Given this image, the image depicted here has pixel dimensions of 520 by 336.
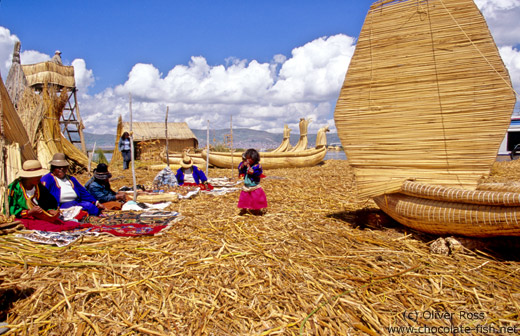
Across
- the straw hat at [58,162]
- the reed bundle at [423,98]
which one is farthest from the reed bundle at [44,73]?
the reed bundle at [423,98]

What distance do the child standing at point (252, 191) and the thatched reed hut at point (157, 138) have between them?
13981 mm

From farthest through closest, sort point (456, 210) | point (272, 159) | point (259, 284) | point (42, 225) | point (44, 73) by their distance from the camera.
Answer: point (272, 159), point (44, 73), point (42, 225), point (456, 210), point (259, 284)

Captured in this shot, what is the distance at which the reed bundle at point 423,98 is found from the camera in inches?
112

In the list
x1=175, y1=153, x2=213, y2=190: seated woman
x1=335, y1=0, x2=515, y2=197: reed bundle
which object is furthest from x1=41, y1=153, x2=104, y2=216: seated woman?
x1=335, y1=0, x2=515, y2=197: reed bundle

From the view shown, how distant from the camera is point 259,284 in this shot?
93.0 inches

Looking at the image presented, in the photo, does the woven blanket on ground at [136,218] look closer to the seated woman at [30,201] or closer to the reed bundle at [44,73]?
the seated woman at [30,201]

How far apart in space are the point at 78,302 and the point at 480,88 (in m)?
3.66

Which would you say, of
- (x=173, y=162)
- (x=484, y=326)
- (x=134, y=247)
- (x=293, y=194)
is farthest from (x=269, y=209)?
(x=173, y=162)

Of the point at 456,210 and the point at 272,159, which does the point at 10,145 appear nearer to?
the point at 456,210

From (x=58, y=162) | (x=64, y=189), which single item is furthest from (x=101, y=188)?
(x=58, y=162)

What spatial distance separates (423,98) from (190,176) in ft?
18.7

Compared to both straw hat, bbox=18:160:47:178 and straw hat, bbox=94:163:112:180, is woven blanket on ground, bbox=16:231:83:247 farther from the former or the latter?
straw hat, bbox=94:163:112:180

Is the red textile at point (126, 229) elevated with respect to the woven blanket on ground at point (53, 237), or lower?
lower

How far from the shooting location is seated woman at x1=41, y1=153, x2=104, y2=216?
4.17 meters
